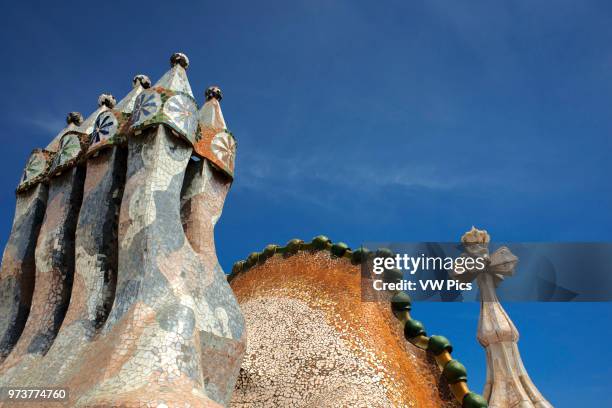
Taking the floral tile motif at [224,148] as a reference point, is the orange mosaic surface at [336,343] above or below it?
below

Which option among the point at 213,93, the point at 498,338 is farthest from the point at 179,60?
the point at 498,338

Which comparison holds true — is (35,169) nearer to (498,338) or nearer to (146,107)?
(146,107)

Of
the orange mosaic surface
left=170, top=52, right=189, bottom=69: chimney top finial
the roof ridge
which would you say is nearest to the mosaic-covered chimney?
left=170, top=52, right=189, bottom=69: chimney top finial

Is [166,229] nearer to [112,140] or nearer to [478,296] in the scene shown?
[112,140]

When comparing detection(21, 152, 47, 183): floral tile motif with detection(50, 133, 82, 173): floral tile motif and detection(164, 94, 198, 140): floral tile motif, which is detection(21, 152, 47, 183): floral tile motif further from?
detection(164, 94, 198, 140): floral tile motif

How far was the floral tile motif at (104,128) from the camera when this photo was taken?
6004 mm

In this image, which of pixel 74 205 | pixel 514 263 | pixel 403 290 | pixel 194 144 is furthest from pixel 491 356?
pixel 74 205

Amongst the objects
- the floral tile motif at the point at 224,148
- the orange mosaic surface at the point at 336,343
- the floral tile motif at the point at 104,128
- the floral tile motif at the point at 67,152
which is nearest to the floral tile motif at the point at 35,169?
the floral tile motif at the point at 67,152

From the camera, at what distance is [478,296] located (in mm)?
9320

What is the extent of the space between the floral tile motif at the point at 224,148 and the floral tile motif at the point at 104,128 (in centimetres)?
104

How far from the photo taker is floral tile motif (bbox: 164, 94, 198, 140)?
5543mm

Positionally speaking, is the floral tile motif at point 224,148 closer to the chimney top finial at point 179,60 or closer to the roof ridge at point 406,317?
the chimney top finial at point 179,60

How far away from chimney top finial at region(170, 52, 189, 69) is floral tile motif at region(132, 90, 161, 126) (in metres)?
0.73

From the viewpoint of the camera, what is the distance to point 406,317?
6629mm
